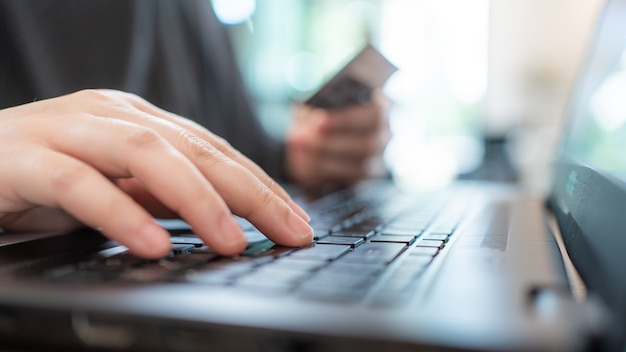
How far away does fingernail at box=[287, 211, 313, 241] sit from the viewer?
43cm

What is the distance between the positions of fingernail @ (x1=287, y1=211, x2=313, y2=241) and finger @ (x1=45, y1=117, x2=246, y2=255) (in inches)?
2.2

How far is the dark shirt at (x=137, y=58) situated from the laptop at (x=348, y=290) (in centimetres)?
35

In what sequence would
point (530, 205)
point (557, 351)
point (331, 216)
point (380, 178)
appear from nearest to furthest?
point (557, 351)
point (331, 216)
point (530, 205)
point (380, 178)

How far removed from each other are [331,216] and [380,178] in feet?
2.29

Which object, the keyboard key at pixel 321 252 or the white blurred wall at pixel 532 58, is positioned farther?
the white blurred wall at pixel 532 58

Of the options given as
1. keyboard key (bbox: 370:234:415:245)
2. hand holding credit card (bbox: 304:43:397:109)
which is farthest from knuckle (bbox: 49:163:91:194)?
hand holding credit card (bbox: 304:43:397:109)

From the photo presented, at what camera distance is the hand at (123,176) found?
1.19 feet

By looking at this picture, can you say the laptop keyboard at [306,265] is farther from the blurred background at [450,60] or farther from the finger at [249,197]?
the blurred background at [450,60]

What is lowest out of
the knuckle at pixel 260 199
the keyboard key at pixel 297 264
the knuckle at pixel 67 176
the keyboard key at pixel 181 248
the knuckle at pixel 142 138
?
the keyboard key at pixel 181 248

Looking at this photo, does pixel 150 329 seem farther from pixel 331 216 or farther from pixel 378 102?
pixel 378 102

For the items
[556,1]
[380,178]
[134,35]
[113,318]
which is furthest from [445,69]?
[113,318]

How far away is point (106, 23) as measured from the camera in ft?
2.89

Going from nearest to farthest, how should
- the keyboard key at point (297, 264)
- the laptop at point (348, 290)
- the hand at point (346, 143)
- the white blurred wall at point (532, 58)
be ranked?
the laptop at point (348, 290), the keyboard key at point (297, 264), the hand at point (346, 143), the white blurred wall at point (532, 58)

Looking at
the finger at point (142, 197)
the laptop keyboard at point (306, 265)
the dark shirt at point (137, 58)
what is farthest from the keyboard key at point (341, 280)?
the dark shirt at point (137, 58)
